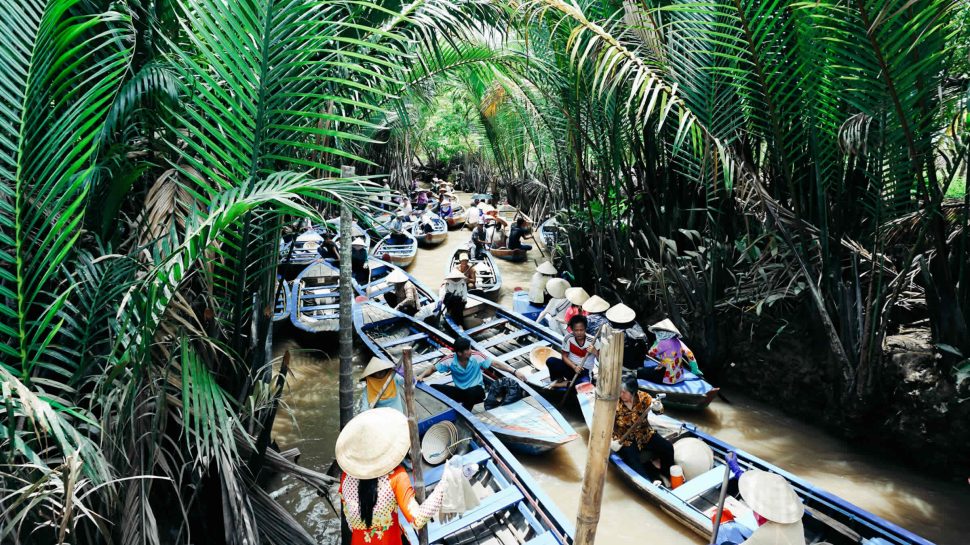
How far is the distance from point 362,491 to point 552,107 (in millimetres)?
7580

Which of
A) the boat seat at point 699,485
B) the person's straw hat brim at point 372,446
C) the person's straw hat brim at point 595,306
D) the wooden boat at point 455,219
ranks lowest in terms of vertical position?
the boat seat at point 699,485

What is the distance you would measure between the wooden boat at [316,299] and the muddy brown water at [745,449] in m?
1.12

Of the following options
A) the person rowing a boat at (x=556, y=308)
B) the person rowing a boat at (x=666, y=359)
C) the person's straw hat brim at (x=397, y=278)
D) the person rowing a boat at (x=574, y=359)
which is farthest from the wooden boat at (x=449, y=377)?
the person rowing a boat at (x=556, y=308)

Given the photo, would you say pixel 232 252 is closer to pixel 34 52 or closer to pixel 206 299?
pixel 206 299

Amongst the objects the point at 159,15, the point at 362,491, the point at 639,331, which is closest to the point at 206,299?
the point at 362,491

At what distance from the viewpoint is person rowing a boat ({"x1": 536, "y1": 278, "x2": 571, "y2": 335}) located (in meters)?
8.23

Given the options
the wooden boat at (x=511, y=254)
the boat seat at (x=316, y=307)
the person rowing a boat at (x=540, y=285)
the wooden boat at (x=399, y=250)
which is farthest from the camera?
the wooden boat at (x=511, y=254)

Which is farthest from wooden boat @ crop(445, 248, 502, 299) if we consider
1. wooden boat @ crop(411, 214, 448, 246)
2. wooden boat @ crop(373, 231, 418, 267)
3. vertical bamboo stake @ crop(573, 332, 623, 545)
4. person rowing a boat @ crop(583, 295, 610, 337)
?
vertical bamboo stake @ crop(573, 332, 623, 545)

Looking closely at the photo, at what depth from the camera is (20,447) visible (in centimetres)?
207

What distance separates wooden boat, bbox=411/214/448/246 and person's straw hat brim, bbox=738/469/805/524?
477 inches

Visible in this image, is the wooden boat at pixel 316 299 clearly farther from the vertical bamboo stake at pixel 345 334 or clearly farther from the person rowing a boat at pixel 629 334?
the person rowing a boat at pixel 629 334

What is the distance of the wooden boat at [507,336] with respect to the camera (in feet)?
23.4

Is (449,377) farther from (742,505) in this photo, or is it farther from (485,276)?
(485,276)

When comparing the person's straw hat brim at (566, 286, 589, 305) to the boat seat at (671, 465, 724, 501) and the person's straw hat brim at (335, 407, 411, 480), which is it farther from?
the person's straw hat brim at (335, 407, 411, 480)
